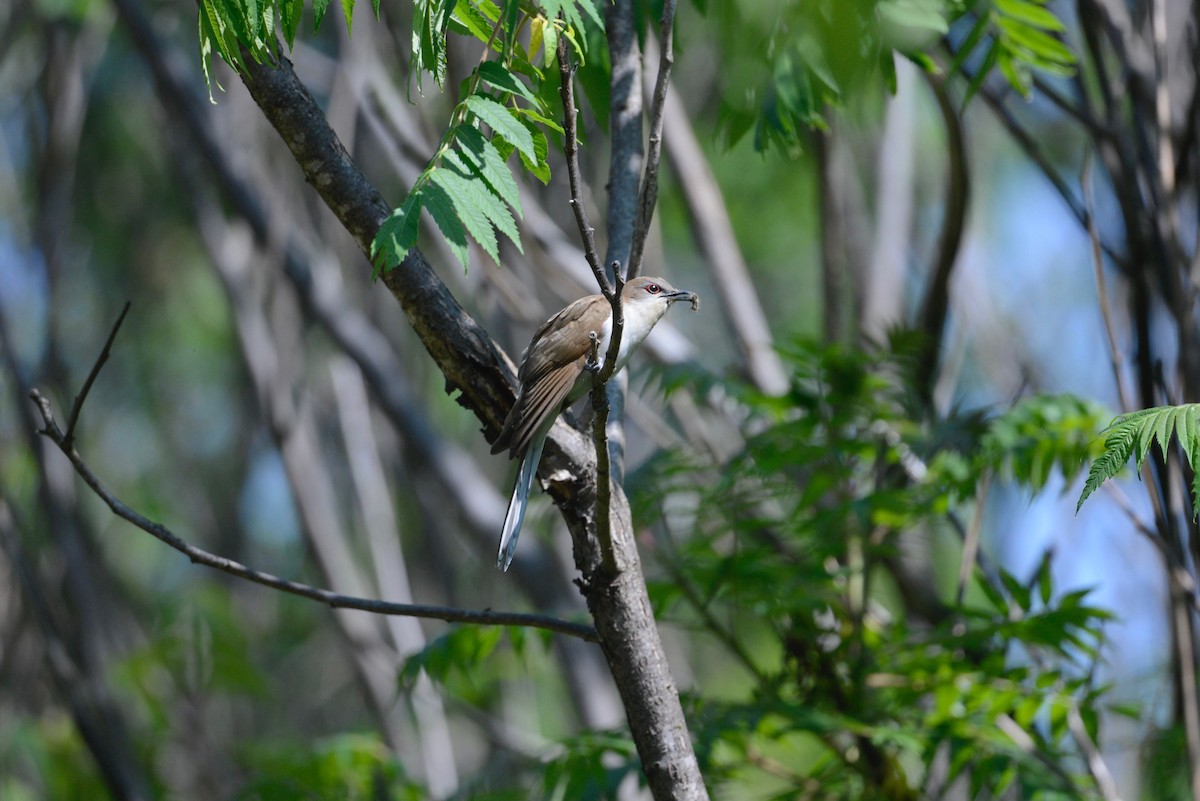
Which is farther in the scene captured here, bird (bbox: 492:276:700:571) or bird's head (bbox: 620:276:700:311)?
bird's head (bbox: 620:276:700:311)

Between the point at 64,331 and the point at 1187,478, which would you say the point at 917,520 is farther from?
the point at 64,331

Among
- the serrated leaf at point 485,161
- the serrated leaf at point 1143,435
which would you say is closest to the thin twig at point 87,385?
the serrated leaf at point 485,161

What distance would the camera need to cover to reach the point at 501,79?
8.11 ft

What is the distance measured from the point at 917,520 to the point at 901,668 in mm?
605

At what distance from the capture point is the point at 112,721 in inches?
246

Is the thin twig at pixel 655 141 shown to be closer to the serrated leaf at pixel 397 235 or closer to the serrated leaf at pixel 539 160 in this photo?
the serrated leaf at pixel 539 160

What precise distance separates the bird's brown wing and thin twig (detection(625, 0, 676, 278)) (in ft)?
1.31

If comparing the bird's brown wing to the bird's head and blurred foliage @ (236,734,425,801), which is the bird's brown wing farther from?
blurred foliage @ (236,734,425,801)

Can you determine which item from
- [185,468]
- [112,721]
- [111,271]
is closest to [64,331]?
[111,271]

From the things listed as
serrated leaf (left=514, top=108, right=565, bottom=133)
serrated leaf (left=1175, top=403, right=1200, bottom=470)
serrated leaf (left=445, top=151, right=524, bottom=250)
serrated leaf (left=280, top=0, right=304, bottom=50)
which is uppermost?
serrated leaf (left=280, top=0, right=304, bottom=50)

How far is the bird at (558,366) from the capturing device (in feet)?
9.17

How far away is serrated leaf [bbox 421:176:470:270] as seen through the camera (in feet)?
7.57

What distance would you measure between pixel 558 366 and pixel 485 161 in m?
1.00

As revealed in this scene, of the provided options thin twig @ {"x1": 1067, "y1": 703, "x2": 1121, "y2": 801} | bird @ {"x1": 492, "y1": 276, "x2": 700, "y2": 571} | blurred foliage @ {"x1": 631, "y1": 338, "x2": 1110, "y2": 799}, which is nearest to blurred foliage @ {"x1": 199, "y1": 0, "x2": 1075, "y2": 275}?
bird @ {"x1": 492, "y1": 276, "x2": 700, "y2": 571}
